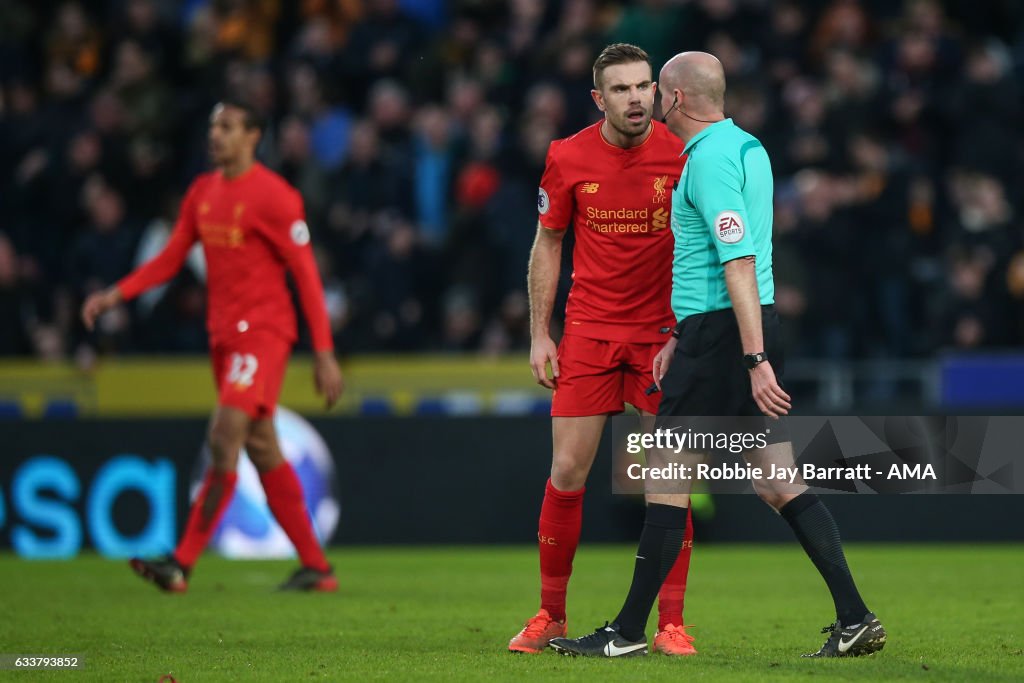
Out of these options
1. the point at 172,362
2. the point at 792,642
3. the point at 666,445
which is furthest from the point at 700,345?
the point at 172,362

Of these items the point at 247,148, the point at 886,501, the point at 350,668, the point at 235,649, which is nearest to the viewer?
the point at 350,668

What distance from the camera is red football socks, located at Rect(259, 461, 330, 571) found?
9.55 m

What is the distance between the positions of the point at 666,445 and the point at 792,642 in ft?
4.04

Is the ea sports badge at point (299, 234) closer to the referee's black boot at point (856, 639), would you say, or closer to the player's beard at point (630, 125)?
the player's beard at point (630, 125)

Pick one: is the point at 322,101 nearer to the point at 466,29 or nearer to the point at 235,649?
the point at 466,29

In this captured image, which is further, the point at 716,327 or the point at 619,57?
the point at 619,57

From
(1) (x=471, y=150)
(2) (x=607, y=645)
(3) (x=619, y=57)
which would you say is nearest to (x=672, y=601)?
(2) (x=607, y=645)

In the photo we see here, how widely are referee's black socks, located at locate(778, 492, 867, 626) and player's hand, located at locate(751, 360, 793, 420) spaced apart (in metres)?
0.48

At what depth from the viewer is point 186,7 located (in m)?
18.6

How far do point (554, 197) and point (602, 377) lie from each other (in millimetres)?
731

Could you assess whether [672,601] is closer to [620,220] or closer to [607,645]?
[607,645]

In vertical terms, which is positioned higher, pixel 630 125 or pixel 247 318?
pixel 630 125

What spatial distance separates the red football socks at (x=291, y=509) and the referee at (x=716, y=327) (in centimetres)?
333

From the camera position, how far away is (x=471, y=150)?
51.6ft
